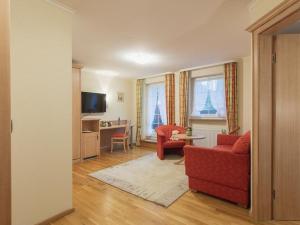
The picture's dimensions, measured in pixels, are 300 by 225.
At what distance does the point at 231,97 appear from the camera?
440cm

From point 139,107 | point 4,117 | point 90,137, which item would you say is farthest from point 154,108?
point 4,117

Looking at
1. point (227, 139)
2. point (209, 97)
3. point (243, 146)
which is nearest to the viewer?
point (243, 146)

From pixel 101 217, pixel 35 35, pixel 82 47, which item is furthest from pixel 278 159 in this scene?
pixel 82 47

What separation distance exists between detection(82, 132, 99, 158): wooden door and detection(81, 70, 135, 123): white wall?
977mm

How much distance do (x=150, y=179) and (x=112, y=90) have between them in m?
3.72

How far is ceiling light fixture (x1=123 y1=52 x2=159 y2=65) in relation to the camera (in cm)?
385

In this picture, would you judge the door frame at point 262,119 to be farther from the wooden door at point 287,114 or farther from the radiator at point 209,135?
the radiator at point 209,135

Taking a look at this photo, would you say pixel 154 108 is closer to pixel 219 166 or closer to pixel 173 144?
pixel 173 144

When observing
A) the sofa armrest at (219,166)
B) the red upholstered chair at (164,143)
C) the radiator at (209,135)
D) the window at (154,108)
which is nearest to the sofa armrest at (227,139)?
the radiator at (209,135)

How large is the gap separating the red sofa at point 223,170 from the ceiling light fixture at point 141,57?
7.32ft

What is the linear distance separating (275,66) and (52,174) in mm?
2789

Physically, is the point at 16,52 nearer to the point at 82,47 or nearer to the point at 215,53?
the point at 82,47

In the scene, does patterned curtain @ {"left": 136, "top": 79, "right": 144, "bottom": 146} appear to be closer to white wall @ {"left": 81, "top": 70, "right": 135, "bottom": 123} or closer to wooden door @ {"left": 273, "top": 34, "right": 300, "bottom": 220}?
white wall @ {"left": 81, "top": 70, "right": 135, "bottom": 123}

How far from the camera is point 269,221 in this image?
204 centimetres
